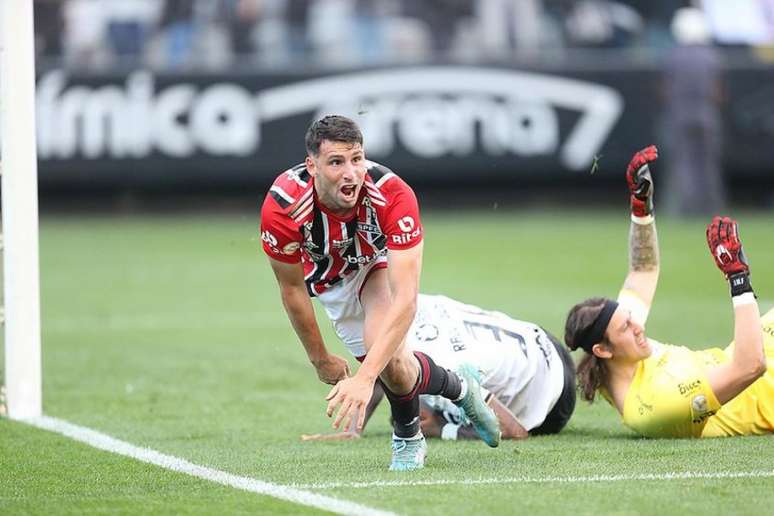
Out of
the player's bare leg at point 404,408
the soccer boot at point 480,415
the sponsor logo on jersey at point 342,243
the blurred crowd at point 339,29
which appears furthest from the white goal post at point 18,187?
the blurred crowd at point 339,29

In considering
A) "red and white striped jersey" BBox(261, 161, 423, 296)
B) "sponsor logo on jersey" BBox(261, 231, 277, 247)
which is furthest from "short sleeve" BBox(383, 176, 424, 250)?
"sponsor logo on jersey" BBox(261, 231, 277, 247)

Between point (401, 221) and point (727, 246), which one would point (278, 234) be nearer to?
point (401, 221)

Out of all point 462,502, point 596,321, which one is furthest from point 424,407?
point 462,502

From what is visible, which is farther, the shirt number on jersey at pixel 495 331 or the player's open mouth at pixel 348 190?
the shirt number on jersey at pixel 495 331

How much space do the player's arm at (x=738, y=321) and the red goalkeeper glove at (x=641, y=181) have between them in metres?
0.85

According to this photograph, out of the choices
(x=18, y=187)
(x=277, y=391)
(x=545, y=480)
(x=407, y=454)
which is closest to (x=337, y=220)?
(x=407, y=454)

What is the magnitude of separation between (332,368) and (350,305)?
0.55 meters

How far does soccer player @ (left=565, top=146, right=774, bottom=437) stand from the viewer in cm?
687

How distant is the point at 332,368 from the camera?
689 centimetres

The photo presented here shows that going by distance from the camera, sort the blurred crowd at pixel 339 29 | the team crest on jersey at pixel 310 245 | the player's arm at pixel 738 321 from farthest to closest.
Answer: the blurred crowd at pixel 339 29 → the player's arm at pixel 738 321 → the team crest on jersey at pixel 310 245

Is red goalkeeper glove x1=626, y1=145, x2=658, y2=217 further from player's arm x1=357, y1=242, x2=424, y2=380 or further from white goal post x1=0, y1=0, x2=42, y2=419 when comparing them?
white goal post x1=0, y1=0, x2=42, y2=419

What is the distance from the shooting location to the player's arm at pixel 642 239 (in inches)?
304

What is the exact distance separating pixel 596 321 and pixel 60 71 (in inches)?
610

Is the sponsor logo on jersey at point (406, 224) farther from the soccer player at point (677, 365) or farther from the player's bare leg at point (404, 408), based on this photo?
the soccer player at point (677, 365)
